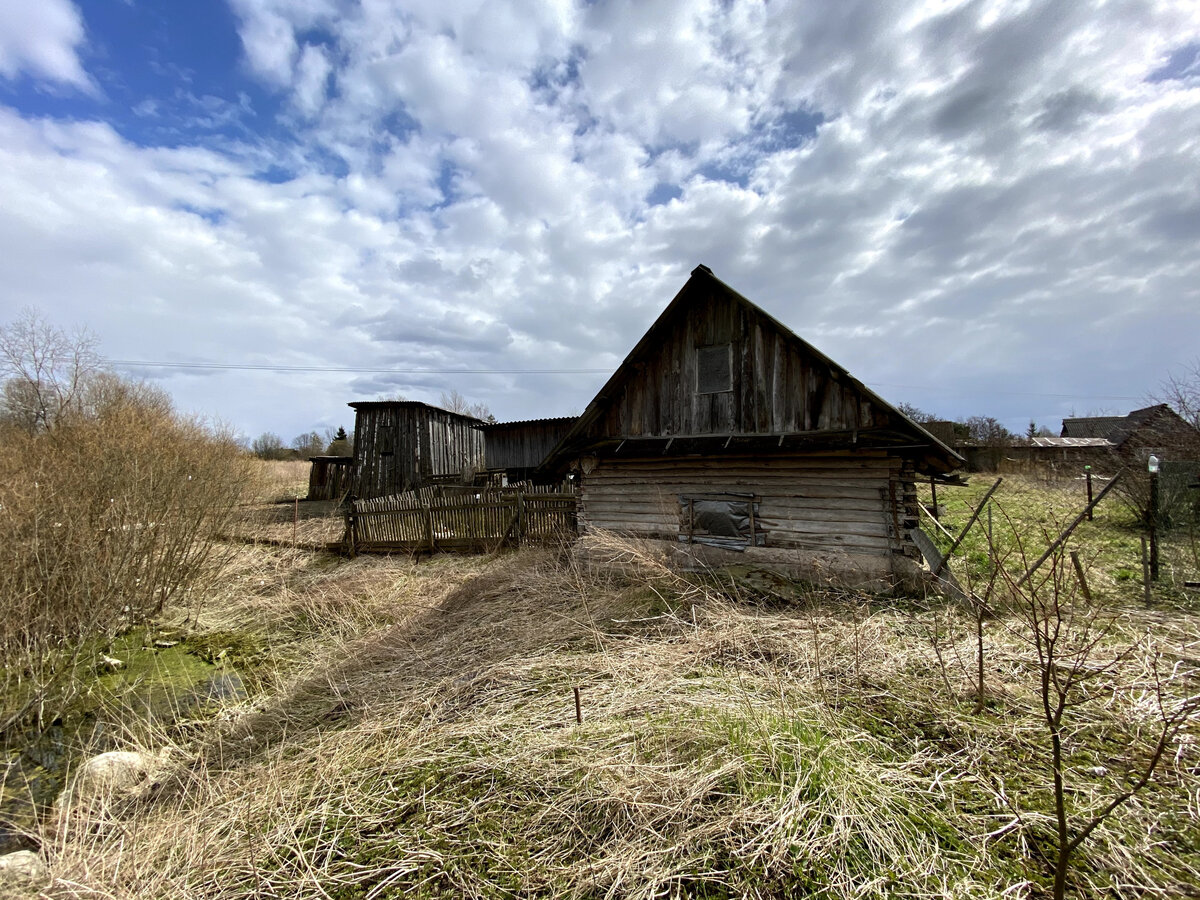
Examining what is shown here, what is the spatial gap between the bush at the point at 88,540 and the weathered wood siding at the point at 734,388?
817cm

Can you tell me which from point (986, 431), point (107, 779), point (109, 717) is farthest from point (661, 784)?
point (986, 431)

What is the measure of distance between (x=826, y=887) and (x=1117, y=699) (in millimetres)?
3464

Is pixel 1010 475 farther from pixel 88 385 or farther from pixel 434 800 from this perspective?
pixel 88 385

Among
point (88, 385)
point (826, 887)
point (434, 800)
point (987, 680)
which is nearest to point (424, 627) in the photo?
point (434, 800)

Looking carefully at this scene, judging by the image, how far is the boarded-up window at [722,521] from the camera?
913cm

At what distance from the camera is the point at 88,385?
18.2 m

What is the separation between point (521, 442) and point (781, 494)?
18972mm

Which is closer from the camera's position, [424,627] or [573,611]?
[573,611]

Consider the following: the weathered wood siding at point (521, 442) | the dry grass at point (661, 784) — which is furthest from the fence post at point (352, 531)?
the weathered wood siding at point (521, 442)

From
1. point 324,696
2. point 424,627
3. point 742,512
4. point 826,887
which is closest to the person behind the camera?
point 826,887

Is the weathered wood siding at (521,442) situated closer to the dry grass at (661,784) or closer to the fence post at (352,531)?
the fence post at (352,531)

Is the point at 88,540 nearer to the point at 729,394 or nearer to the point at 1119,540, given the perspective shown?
the point at 729,394

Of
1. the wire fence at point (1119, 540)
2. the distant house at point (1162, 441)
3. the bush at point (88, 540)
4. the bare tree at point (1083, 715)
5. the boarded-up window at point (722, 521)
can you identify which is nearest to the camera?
the bare tree at point (1083, 715)

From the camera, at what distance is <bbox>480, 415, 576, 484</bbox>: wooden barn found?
25.3 m
